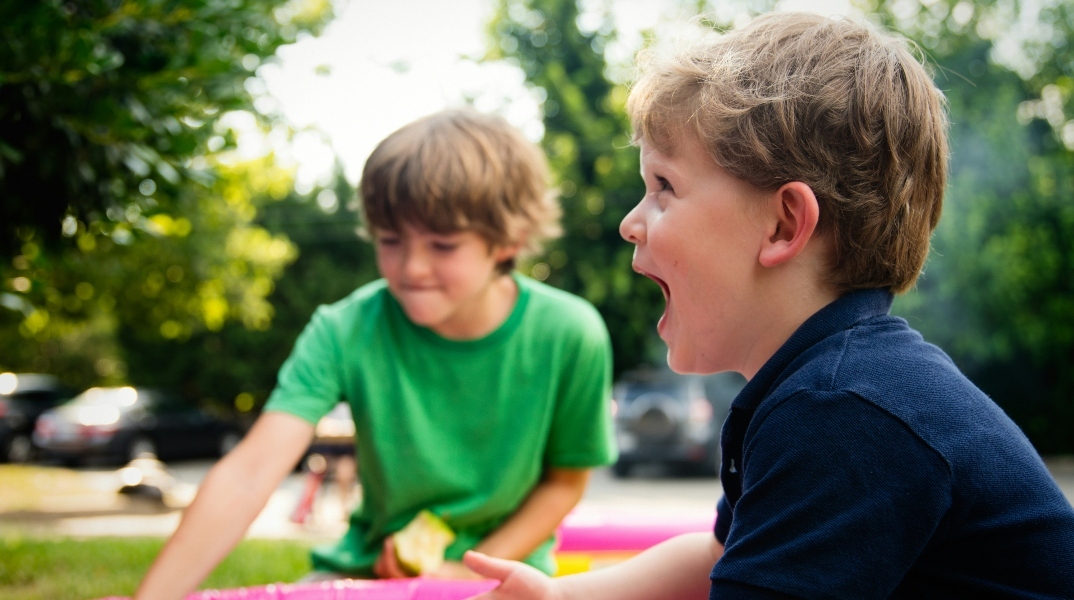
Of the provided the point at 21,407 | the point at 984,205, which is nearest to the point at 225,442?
the point at 21,407

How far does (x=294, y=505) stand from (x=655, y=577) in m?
10.9

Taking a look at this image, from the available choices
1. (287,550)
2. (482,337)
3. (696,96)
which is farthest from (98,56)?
(287,550)

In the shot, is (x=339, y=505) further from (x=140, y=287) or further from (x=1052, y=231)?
(x=1052, y=231)

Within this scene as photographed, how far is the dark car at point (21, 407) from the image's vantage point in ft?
56.7

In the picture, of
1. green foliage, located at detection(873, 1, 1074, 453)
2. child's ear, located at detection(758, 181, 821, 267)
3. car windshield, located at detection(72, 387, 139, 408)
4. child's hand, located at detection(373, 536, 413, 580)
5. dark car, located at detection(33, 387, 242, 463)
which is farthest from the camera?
car windshield, located at detection(72, 387, 139, 408)

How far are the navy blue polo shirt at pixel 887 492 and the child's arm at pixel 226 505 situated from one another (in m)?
1.07

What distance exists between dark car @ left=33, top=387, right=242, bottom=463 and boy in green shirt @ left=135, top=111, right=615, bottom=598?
49.1 feet

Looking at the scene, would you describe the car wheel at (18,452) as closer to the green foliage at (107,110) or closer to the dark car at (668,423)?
the dark car at (668,423)

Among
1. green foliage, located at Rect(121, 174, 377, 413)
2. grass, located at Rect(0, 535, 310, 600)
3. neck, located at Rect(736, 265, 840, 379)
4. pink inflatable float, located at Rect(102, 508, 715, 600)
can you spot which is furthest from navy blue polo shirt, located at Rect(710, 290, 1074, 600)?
green foliage, located at Rect(121, 174, 377, 413)

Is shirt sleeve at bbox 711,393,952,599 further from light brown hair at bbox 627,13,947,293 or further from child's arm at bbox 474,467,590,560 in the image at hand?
child's arm at bbox 474,467,590,560

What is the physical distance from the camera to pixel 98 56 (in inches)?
88.0

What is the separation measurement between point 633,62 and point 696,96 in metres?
0.35

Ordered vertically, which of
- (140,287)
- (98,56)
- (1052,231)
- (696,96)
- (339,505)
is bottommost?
(339,505)

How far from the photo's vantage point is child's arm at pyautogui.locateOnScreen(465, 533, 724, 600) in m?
1.42
